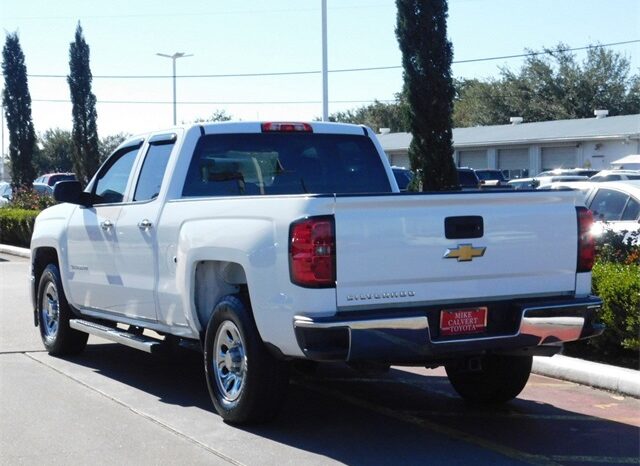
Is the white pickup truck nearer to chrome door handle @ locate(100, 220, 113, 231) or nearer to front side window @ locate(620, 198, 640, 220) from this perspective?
chrome door handle @ locate(100, 220, 113, 231)

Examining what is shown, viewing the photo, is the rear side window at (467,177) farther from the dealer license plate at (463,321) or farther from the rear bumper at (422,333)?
the dealer license plate at (463,321)

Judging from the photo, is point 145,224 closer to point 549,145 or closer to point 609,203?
point 609,203

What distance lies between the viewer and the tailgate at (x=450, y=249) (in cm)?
592

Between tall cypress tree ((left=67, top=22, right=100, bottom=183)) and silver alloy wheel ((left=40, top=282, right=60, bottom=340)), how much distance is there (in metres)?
25.2

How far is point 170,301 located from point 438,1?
31.4ft

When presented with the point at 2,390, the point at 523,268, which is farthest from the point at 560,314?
the point at 2,390

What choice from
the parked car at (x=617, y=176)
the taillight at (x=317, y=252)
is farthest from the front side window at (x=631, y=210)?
the parked car at (x=617, y=176)

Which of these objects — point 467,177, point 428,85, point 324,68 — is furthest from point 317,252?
point 467,177

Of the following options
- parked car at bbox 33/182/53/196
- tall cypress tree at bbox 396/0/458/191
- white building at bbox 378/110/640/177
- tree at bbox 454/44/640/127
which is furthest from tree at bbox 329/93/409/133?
tall cypress tree at bbox 396/0/458/191

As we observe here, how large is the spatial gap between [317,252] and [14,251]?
19819 millimetres

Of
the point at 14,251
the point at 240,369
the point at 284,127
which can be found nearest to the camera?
the point at 240,369

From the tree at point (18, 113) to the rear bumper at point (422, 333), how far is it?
31066mm

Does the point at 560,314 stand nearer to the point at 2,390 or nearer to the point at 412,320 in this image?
the point at 412,320

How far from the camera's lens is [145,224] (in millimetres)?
7773
